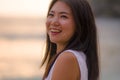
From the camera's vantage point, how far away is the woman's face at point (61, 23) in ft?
7.74

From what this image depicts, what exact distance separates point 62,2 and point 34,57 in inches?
250

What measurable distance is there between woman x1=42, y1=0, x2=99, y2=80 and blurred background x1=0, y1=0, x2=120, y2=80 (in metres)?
0.99

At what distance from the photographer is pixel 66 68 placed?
2.25 metres

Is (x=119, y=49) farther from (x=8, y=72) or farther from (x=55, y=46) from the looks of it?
(x=55, y=46)

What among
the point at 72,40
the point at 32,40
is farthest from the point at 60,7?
the point at 32,40

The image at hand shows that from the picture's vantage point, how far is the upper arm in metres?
2.26

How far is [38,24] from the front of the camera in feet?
46.6

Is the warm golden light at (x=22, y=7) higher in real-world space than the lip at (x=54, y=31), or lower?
lower

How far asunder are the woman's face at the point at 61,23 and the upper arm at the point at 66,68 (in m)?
0.14

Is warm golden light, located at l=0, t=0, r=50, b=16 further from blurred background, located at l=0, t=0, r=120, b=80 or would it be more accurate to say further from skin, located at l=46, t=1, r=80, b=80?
skin, located at l=46, t=1, r=80, b=80

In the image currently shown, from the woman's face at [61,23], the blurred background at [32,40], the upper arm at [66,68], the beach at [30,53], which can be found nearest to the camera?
the upper arm at [66,68]

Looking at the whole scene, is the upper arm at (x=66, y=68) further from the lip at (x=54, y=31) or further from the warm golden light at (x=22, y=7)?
A: the warm golden light at (x=22, y=7)

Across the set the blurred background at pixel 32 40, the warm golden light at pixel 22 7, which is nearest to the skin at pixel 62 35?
the blurred background at pixel 32 40

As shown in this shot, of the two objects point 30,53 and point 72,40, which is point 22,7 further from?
point 72,40
